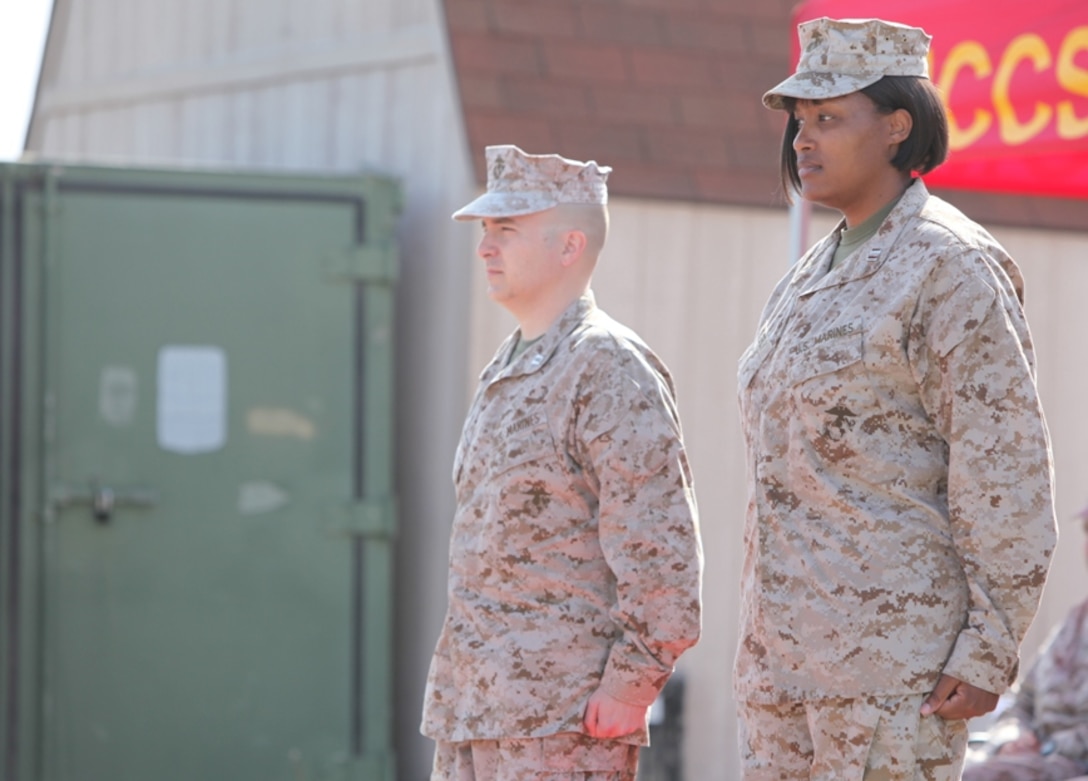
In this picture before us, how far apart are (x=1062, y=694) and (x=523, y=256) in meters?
2.01

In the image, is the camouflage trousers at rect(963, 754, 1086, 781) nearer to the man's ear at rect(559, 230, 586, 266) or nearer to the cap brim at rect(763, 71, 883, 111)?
the man's ear at rect(559, 230, 586, 266)

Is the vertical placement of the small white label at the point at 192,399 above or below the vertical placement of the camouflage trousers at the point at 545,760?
above

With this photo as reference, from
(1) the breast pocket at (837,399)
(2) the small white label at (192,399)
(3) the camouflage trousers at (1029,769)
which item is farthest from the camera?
(2) the small white label at (192,399)

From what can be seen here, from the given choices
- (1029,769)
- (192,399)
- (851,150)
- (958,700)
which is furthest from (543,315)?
(192,399)

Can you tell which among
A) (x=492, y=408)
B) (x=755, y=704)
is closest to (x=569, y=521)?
(x=492, y=408)

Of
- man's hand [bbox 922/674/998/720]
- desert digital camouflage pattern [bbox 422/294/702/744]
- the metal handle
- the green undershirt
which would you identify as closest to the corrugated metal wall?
the metal handle

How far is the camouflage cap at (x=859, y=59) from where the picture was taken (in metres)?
2.62

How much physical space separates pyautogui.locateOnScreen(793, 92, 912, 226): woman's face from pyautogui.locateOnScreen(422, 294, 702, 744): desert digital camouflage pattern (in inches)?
26.6

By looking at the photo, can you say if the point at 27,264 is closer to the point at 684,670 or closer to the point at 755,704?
the point at 684,670

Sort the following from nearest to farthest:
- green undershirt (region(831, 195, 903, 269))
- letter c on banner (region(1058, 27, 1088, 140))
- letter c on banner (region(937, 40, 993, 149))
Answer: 1. green undershirt (region(831, 195, 903, 269))
2. letter c on banner (region(1058, 27, 1088, 140))
3. letter c on banner (region(937, 40, 993, 149))

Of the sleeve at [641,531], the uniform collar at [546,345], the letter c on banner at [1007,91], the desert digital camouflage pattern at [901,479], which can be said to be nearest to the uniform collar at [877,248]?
the desert digital camouflage pattern at [901,479]

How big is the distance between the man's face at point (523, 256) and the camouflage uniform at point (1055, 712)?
72.5 inches

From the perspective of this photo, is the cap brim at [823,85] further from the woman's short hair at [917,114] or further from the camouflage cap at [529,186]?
the camouflage cap at [529,186]

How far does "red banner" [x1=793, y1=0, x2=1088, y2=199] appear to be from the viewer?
183 inches
